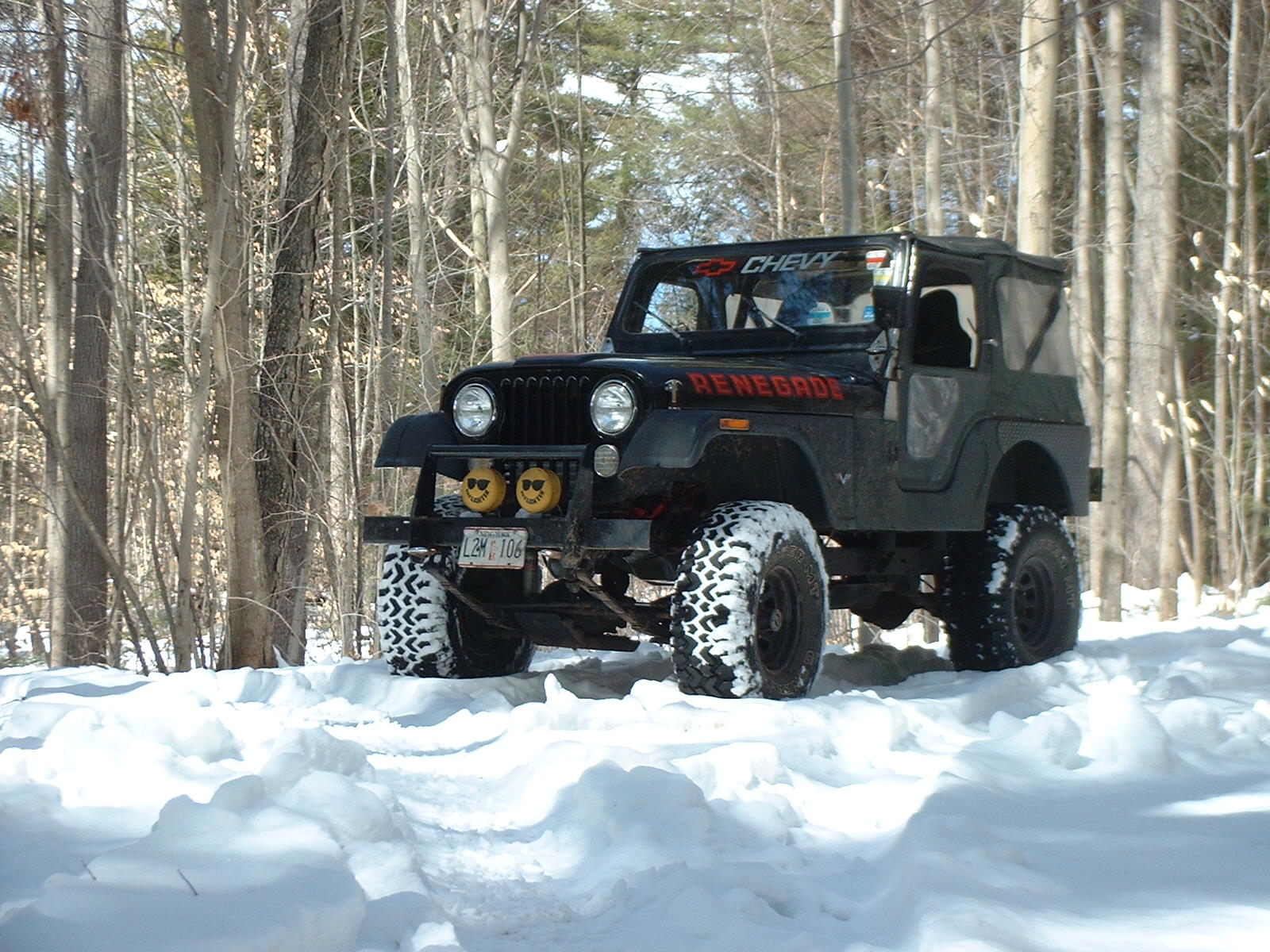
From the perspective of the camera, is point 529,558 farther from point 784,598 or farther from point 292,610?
point 292,610

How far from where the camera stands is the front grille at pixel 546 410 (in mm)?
5328

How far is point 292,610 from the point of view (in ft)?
28.7

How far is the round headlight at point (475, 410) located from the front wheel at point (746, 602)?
3.13 feet

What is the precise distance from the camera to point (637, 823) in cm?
332

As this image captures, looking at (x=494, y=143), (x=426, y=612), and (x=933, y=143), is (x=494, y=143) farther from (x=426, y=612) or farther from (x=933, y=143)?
(x=426, y=612)

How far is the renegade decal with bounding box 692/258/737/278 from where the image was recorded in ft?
21.7

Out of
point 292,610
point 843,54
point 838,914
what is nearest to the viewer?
point 838,914

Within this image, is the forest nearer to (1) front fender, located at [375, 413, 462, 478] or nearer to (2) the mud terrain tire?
(2) the mud terrain tire

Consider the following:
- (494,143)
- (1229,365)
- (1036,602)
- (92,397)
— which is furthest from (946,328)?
(494,143)

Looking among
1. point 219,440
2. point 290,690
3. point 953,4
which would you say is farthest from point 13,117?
point 953,4

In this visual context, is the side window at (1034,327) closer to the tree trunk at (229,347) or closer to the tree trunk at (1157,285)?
the tree trunk at (229,347)

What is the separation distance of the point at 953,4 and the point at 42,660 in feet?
44.5

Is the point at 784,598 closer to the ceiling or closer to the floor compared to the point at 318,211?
closer to the floor

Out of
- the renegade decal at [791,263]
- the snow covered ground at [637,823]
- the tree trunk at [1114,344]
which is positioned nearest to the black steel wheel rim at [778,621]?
the snow covered ground at [637,823]
